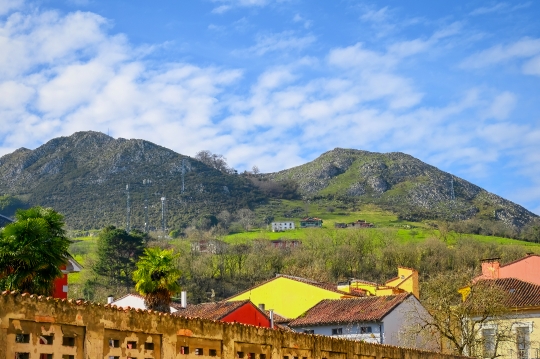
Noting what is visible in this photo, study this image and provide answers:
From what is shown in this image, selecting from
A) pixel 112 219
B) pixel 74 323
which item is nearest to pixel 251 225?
pixel 112 219

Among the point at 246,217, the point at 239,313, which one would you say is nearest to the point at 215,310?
the point at 239,313

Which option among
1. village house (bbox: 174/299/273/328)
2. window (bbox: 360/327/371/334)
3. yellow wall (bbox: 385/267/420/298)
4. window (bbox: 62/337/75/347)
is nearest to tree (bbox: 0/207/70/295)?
window (bbox: 62/337/75/347)

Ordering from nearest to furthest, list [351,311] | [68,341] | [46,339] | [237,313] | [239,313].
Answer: [46,339] < [68,341] < [237,313] < [239,313] < [351,311]

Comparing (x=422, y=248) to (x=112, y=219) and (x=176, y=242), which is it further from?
(x=112, y=219)

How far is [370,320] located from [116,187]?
136380 mm

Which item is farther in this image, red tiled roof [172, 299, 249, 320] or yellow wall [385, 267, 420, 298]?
yellow wall [385, 267, 420, 298]

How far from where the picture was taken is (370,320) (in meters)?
46.8

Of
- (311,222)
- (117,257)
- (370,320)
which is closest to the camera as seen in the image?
(370,320)

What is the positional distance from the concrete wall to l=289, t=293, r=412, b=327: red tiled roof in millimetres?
26072

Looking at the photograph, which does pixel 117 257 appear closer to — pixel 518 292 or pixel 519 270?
pixel 519 270

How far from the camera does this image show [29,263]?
2778 centimetres

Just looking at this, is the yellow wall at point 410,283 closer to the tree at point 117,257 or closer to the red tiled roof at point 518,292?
the red tiled roof at point 518,292

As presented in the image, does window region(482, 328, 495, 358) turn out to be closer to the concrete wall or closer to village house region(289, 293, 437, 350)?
village house region(289, 293, 437, 350)

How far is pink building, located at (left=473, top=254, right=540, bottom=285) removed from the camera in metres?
52.6
